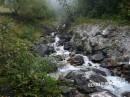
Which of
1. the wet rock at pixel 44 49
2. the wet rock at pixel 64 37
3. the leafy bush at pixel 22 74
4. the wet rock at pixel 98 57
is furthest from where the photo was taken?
the wet rock at pixel 64 37

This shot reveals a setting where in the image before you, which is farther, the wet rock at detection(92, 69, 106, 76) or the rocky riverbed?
the wet rock at detection(92, 69, 106, 76)

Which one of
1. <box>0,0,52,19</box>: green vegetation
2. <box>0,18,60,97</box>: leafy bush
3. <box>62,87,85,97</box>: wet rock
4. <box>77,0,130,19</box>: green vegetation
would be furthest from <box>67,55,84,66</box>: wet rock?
<box>0,0,52,19</box>: green vegetation

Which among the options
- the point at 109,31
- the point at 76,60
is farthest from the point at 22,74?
the point at 109,31

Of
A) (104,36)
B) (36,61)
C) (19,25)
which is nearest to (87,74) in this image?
(36,61)

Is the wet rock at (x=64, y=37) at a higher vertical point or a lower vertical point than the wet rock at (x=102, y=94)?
higher

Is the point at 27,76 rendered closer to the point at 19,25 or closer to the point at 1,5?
the point at 19,25

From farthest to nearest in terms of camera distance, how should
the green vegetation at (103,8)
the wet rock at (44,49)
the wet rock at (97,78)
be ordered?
1. the green vegetation at (103,8)
2. the wet rock at (44,49)
3. the wet rock at (97,78)

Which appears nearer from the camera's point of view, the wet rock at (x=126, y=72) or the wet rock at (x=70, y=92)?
the wet rock at (x=70, y=92)

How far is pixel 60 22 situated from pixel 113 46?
49.0ft

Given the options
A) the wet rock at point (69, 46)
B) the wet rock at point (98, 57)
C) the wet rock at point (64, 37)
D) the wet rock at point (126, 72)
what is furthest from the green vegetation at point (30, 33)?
the wet rock at point (126, 72)

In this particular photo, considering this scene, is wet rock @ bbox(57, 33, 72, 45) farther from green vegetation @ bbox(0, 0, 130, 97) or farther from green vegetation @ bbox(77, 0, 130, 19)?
green vegetation @ bbox(77, 0, 130, 19)

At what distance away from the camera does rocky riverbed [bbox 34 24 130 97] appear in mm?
23516

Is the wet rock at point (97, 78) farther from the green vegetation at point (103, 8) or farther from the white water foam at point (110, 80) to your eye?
the green vegetation at point (103, 8)

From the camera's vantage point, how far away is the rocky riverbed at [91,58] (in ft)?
77.2
